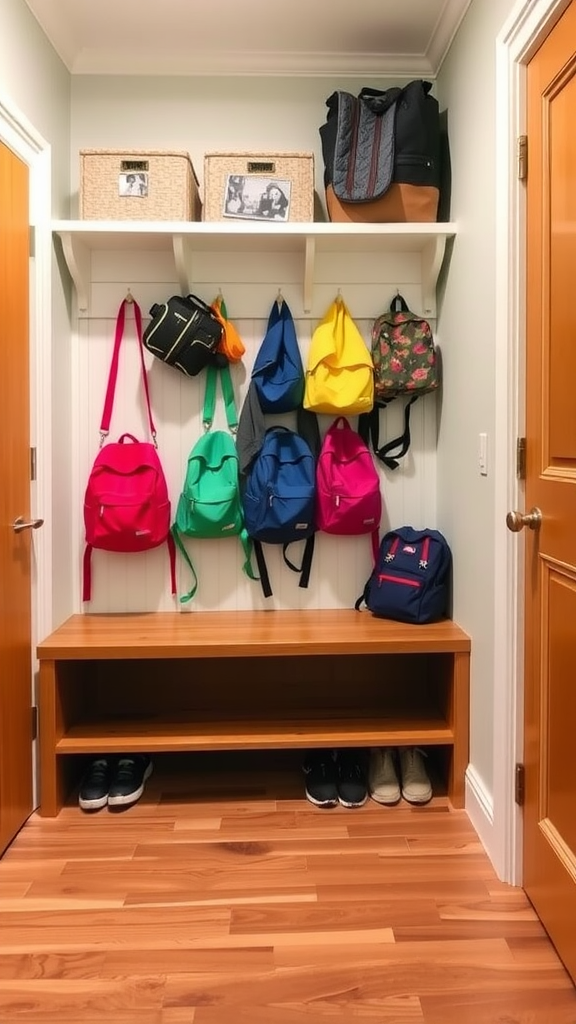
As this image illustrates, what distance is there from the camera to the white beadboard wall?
2.50 metres

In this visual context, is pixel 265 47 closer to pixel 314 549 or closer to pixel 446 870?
pixel 314 549

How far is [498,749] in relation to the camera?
181cm

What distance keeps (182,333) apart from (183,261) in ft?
0.78

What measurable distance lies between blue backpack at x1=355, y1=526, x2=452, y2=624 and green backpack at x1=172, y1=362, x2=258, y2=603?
1.57 ft

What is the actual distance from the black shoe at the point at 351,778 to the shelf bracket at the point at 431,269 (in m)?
1.54

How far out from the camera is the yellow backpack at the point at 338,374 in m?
2.33

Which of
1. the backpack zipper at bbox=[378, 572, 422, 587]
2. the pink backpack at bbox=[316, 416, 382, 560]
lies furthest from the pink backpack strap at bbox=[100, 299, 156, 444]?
the backpack zipper at bbox=[378, 572, 422, 587]

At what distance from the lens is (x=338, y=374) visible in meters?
2.36

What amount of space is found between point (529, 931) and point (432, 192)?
2061mm

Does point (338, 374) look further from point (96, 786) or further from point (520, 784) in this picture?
point (96, 786)

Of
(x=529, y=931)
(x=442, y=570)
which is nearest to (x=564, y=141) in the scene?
(x=442, y=570)

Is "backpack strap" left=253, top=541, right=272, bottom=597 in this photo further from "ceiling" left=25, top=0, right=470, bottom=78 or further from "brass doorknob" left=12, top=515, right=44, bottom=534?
"ceiling" left=25, top=0, right=470, bottom=78

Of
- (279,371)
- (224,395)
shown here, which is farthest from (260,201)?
(224,395)

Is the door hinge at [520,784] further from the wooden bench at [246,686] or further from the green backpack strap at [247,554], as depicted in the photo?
the green backpack strap at [247,554]
